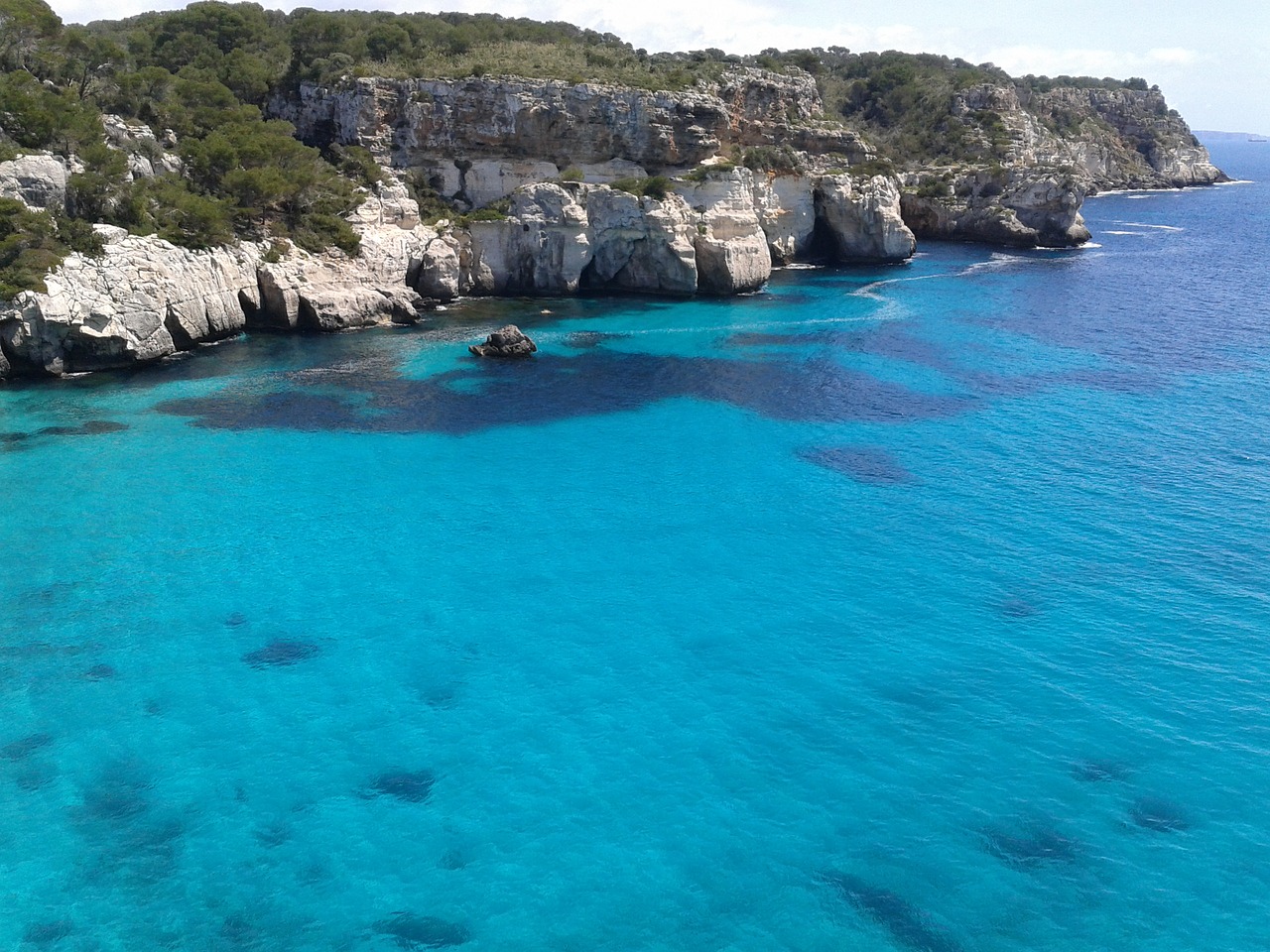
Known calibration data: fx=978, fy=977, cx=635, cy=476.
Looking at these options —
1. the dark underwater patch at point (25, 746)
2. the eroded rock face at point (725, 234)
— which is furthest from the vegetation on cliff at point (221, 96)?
the dark underwater patch at point (25, 746)

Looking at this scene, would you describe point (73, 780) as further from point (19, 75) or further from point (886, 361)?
point (19, 75)

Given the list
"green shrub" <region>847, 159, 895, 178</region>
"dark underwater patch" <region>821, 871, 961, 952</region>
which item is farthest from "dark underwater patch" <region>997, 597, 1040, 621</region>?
"green shrub" <region>847, 159, 895, 178</region>

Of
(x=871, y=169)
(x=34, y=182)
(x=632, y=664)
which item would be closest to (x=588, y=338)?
(x=34, y=182)

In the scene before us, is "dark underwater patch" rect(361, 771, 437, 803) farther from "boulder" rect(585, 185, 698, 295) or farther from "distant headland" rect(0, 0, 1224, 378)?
"boulder" rect(585, 185, 698, 295)

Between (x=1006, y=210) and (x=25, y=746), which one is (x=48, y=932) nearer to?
(x=25, y=746)

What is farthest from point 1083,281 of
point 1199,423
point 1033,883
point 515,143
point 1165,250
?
point 1033,883

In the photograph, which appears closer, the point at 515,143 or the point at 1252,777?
the point at 1252,777

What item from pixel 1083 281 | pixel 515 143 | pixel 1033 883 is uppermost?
pixel 515 143
